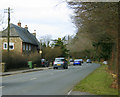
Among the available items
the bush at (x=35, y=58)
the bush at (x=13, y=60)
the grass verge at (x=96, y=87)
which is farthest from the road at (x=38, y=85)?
the bush at (x=35, y=58)

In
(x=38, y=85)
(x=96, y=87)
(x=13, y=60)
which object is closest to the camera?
(x=96, y=87)

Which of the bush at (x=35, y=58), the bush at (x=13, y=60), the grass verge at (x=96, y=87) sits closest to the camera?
the grass verge at (x=96, y=87)

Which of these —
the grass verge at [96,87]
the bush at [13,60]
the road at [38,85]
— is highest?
the bush at [13,60]

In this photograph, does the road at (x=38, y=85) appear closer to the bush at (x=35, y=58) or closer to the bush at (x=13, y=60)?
the bush at (x=13, y=60)

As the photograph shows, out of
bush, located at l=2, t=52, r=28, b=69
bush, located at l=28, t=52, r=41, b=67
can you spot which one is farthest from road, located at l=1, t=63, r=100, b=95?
bush, located at l=28, t=52, r=41, b=67

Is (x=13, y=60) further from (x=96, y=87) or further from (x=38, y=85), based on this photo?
(x=96, y=87)

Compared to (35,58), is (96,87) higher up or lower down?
lower down

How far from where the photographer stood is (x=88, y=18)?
1270 cm

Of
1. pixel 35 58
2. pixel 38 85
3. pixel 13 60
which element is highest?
pixel 35 58

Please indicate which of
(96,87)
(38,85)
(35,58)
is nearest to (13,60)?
(35,58)

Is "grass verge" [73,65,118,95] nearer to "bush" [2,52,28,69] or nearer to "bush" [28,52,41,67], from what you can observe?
"bush" [2,52,28,69]

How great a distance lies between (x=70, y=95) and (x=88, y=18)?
4.12 m

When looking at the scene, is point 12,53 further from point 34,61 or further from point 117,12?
point 117,12

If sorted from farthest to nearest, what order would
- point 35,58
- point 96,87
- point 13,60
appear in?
1. point 35,58
2. point 13,60
3. point 96,87
